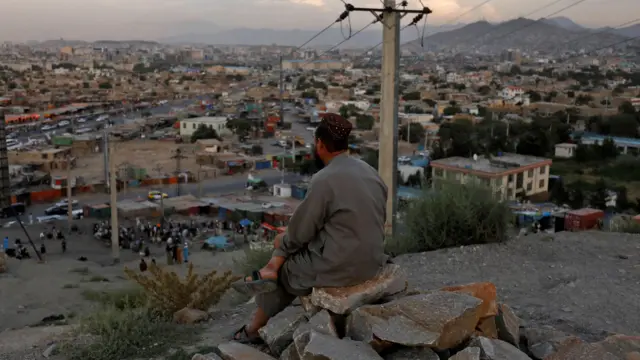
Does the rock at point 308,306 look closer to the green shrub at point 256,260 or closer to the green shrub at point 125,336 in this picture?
the green shrub at point 125,336

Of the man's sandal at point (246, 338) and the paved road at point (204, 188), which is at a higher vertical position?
the man's sandal at point (246, 338)

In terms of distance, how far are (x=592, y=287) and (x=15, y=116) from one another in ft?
192

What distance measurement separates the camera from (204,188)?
2969cm

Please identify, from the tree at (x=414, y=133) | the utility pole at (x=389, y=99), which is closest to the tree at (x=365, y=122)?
the tree at (x=414, y=133)

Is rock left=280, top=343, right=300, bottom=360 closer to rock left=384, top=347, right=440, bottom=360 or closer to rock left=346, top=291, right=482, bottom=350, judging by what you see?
rock left=346, top=291, right=482, bottom=350

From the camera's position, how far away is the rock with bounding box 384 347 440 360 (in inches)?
104

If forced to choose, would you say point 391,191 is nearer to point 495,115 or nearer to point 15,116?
point 495,115

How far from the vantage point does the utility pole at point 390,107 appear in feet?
26.5

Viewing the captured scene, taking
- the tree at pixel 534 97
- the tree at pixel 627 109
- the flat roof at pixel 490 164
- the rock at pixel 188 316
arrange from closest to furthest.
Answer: the rock at pixel 188 316 < the flat roof at pixel 490 164 < the tree at pixel 627 109 < the tree at pixel 534 97

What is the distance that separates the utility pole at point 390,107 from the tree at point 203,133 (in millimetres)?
36899

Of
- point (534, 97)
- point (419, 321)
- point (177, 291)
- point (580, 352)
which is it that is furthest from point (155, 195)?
point (534, 97)

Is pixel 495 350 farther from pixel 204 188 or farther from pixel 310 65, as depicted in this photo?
pixel 310 65

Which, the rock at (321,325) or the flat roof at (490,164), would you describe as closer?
the rock at (321,325)

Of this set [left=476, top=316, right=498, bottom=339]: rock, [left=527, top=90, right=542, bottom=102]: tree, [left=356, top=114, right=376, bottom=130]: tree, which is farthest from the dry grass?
[left=527, top=90, right=542, bottom=102]: tree
